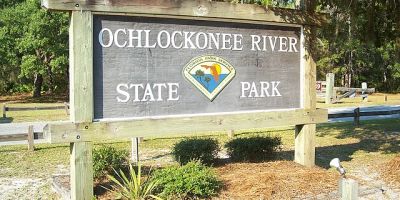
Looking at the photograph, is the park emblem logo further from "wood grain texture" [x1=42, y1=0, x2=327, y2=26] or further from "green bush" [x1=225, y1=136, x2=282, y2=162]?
"green bush" [x1=225, y1=136, x2=282, y2=162]

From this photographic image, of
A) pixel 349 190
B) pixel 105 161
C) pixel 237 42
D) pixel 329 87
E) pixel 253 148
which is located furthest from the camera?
pixel 329 87

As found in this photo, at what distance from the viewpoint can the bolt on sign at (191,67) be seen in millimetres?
5801

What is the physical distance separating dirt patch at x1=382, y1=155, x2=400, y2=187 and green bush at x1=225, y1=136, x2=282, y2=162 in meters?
1.84

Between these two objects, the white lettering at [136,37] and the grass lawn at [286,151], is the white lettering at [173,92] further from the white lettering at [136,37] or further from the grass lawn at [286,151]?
the grass lawn at [286,151]

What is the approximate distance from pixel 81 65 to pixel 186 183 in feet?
6.25

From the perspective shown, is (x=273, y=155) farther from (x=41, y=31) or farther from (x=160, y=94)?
(x=41, y=31)

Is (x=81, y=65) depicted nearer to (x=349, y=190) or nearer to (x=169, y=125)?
(x=169, y=125)

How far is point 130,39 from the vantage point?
19.3 feet

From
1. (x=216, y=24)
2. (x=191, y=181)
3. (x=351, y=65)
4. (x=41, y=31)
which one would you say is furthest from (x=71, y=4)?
(x=351, y=65)

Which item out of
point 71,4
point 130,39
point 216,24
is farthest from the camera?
point 216,24

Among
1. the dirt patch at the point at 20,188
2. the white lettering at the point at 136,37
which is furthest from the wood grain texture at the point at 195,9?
the dirt patch at the point at 20,188

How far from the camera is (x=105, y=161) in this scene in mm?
6652

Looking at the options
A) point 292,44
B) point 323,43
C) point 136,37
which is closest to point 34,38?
point 323,43

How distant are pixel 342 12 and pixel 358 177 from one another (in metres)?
4.33
